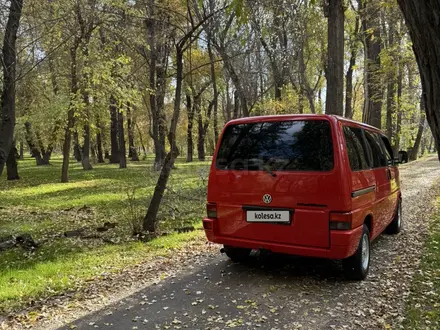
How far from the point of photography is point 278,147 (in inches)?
181

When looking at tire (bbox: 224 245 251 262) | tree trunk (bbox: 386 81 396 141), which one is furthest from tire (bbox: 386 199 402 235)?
tree trunk (bbox: 386 81 396 141)

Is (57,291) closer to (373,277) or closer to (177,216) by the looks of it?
(373,277)

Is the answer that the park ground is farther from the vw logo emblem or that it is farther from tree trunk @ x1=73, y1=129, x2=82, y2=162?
tree trunk @ x1=73, y1=129, x2=82, y2=162

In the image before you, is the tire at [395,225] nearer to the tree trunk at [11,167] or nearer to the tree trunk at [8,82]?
the tree trunk at [8,82]

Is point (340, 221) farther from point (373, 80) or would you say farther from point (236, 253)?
point (373, 80)

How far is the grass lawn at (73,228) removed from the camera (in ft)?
17.0

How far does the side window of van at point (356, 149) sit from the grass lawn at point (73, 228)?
370 cm

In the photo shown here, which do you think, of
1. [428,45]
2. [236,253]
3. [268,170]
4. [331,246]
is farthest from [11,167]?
[428,45]

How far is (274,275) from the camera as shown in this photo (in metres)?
4.96

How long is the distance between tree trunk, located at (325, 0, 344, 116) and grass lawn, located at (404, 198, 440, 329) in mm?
5829

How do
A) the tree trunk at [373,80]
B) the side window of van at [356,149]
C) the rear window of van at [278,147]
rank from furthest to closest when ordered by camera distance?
the tree trunk at [373,80] → the side window of van at [356,149] → the rear window of van at [278,147]

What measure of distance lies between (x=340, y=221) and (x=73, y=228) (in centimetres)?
672

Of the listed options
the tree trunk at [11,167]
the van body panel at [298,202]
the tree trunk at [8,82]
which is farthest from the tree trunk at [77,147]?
the van body panel at [298,202]

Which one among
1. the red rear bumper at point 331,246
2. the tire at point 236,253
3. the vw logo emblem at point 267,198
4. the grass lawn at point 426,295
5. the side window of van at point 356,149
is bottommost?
the grass lawn at point 426,295
